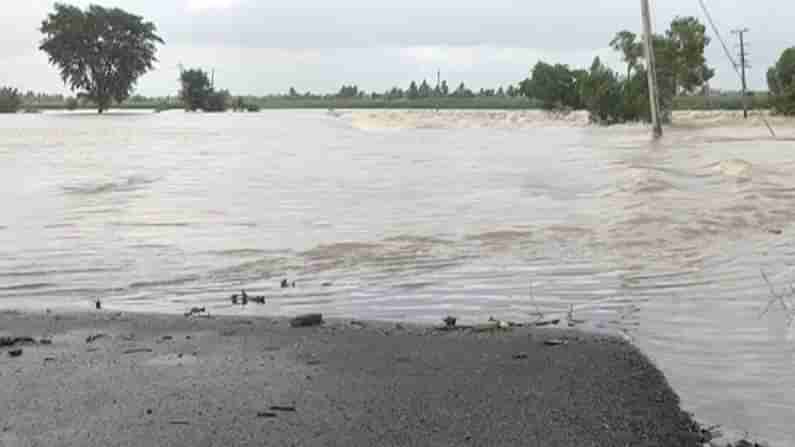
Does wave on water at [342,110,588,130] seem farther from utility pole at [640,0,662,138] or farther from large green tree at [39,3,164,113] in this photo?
large green tree at [39,3,164,113]

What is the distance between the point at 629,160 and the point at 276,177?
812cm

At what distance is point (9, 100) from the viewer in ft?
338

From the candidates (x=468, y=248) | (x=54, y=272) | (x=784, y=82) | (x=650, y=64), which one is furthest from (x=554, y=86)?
(x=54, y=272)

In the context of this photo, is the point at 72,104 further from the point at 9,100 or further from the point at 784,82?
the point at 784,82

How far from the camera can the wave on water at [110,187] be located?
17.0m

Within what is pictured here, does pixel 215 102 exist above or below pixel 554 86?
above

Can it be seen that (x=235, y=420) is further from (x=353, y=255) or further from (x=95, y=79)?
(x=95, y=79)

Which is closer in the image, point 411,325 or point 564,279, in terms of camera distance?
point 411,325

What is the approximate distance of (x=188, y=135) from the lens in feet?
138

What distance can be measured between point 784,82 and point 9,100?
3194 inches

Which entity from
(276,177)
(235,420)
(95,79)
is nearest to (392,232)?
(235,420)

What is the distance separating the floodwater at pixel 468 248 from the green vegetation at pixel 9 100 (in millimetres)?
87907

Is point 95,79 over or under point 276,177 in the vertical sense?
over

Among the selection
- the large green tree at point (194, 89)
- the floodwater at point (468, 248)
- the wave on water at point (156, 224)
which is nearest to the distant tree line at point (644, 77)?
the floodwater at point (468, 248)
